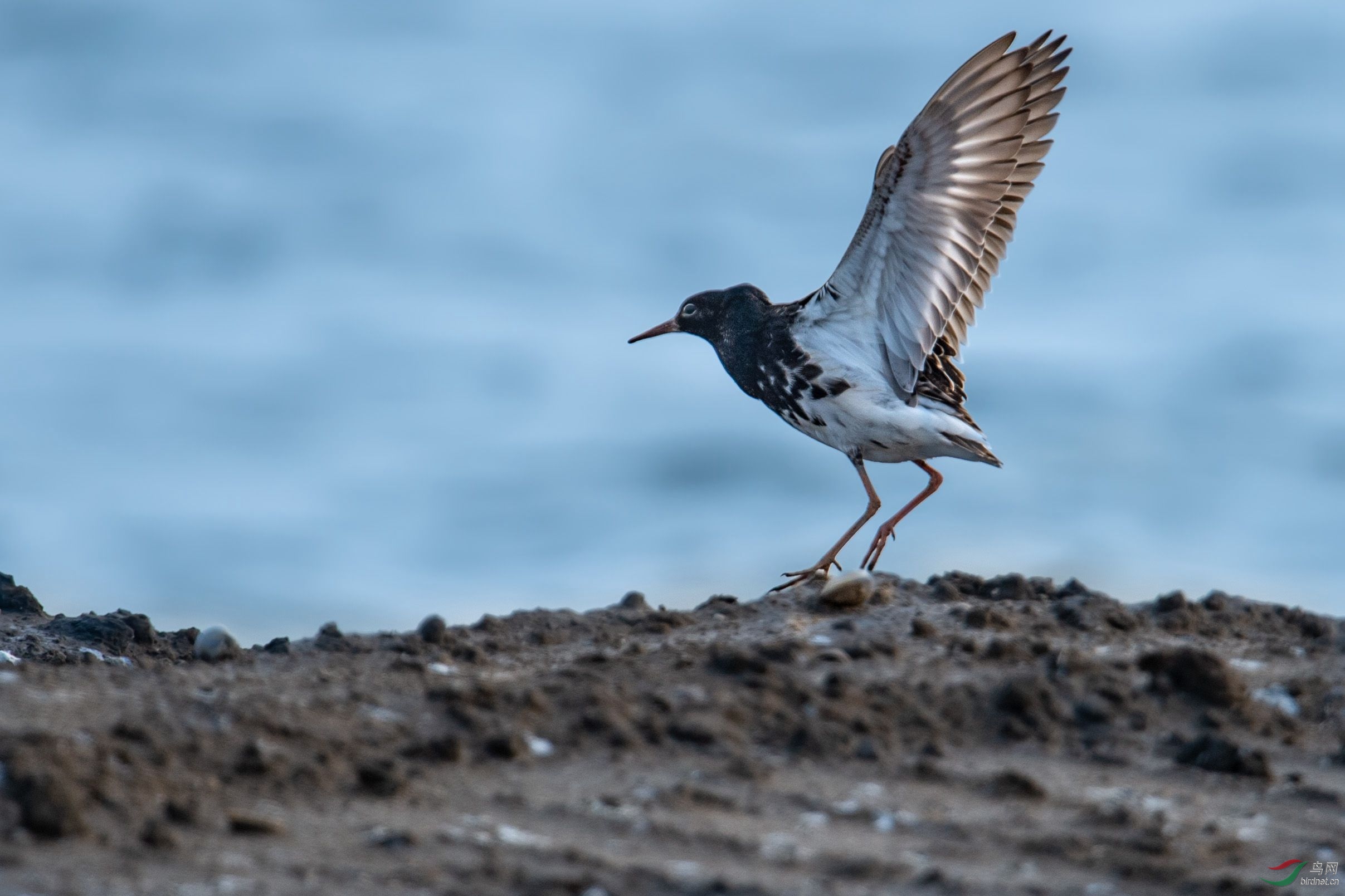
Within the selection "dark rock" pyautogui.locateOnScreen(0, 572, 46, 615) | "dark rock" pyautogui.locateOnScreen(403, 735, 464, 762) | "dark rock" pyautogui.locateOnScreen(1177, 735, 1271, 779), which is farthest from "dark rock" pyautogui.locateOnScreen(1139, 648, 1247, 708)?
"dark rock" pyautogui.locateOnScreen(0, 572, 46, 615)

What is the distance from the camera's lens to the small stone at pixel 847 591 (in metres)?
7.82

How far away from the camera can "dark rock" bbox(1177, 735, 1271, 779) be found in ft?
19.6

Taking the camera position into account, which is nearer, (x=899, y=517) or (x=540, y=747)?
(x=540, y=747)

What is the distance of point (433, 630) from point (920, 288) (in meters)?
4.47

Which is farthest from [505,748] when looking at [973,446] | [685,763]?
[973,446]

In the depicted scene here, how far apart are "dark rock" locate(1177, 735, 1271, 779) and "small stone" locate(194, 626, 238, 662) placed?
429 centimetres

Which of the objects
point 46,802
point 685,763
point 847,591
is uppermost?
point 847,591

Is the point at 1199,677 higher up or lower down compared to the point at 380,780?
higher up

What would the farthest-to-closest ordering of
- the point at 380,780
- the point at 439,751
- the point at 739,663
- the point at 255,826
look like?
the point at 739,663 → the point at 439,751 → the point at 380,780 → the point at 255,826

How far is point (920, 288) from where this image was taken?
32.9 ft

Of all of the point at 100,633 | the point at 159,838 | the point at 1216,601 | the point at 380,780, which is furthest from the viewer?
the point at 100,633

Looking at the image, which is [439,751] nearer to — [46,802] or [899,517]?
[46,802]

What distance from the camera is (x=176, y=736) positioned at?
17.4 feet

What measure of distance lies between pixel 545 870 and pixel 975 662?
2.78 metres
